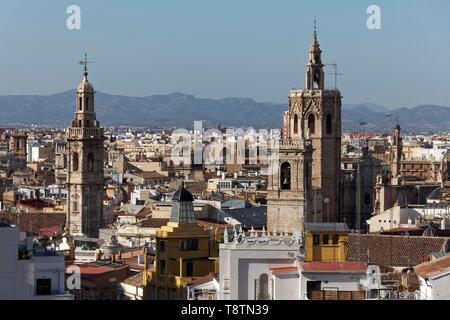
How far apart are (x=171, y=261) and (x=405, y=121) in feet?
359

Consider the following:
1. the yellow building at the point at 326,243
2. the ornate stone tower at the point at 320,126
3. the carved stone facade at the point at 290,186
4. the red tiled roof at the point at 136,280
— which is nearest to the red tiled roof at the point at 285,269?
the yellow building at the point at 326,243

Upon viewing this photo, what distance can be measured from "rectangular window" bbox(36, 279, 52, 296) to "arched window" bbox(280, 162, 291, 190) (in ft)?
64.1

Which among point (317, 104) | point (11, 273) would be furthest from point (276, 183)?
point (11, 273)

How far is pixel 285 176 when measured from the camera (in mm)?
39812

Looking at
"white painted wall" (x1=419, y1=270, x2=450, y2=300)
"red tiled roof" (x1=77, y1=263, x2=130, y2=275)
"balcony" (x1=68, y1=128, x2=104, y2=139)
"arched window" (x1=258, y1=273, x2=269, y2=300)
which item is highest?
"balcony" (x1=68, y1=128, x2=104, y2=139)

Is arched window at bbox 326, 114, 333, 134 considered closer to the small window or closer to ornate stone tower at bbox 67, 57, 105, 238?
ornate stone tower at bbox 67, 57, 105, 238

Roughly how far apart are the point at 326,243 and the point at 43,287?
248 inches

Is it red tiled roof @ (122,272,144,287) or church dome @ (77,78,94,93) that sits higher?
church dome @ (77,78,94,93)

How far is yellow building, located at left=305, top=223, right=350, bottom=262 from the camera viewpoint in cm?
2505

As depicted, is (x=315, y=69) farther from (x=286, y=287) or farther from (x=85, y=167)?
(x=286, y=287)

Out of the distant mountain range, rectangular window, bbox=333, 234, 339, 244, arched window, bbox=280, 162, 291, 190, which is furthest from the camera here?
the distant mountain range

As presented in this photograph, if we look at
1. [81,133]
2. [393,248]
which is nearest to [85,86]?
[81,133]

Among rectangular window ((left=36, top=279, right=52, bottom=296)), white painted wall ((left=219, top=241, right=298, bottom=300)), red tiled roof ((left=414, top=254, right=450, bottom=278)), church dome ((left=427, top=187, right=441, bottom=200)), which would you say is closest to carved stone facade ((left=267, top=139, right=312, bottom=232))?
church dome ((left=427, top=187, right=441, bottom=200))

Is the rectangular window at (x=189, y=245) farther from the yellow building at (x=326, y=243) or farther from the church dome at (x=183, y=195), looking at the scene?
the yellow building at (x=326, y=243)
